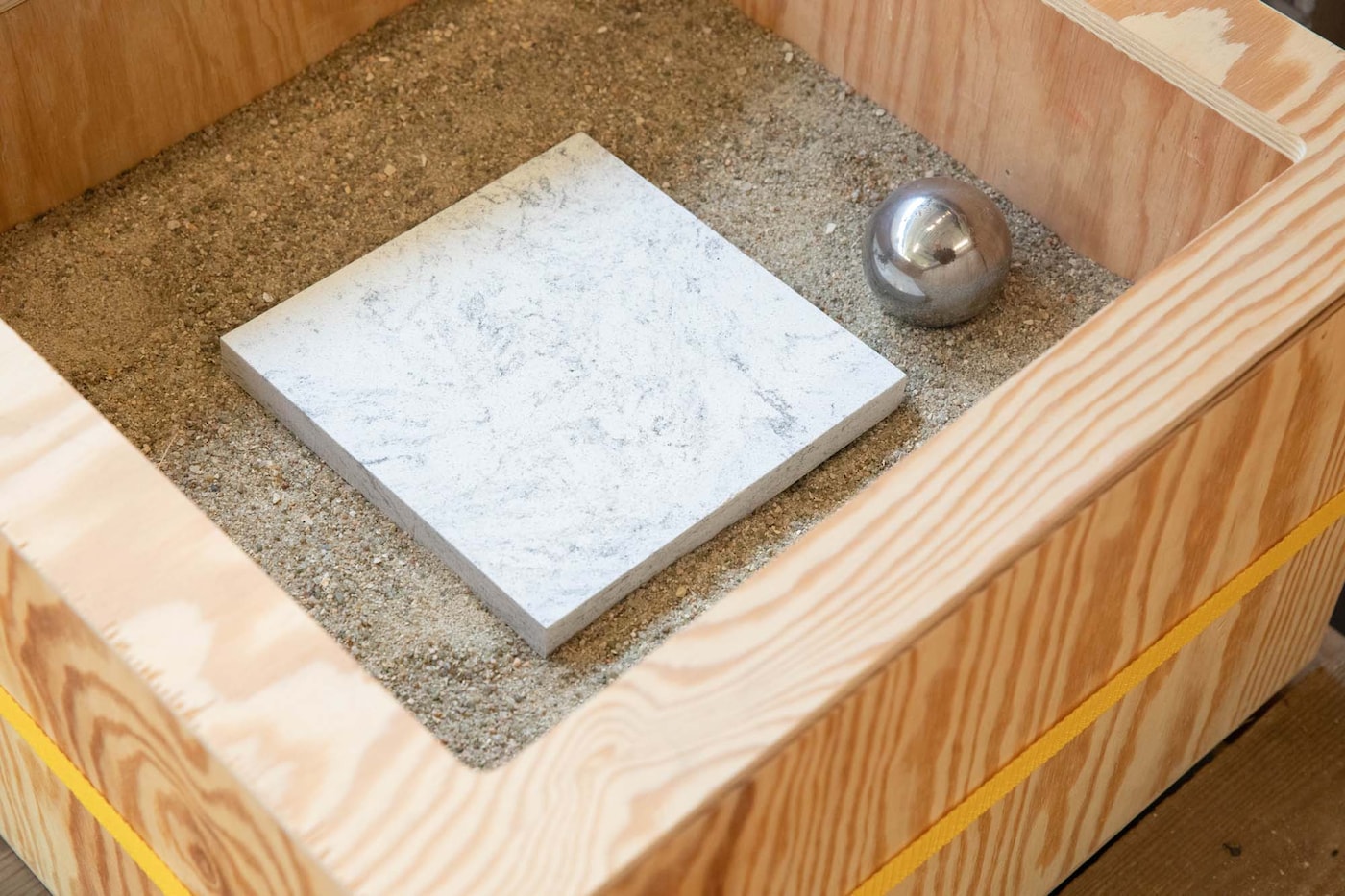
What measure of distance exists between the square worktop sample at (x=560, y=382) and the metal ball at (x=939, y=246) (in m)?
0.07

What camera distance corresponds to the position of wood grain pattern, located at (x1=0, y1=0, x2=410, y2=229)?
1.43 metres

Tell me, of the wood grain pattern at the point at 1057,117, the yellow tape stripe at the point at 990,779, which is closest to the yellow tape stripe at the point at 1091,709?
the yellow tape stripe at the point at 990,779

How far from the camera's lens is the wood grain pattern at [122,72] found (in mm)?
1429

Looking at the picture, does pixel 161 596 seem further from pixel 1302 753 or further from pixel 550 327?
pixel 1302 753

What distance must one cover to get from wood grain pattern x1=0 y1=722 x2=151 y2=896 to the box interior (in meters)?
0.22

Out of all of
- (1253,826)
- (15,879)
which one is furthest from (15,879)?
(1253,826)

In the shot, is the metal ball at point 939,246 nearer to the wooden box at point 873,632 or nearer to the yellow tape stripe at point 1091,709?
the wooden box at point 873,632

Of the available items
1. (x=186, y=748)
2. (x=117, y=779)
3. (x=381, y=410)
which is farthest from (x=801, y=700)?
(x=381, y=410)

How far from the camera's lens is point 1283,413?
1102mm

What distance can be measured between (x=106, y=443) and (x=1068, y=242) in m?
0.87

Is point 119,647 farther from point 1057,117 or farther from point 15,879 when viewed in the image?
point 1057,117

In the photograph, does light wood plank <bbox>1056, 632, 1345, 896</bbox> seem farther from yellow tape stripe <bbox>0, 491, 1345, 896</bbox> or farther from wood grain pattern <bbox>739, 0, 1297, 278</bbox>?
wood grain pattern <bbox>739, 0, 1297, 278</bbox>

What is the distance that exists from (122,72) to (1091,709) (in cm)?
93

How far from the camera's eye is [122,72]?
1494 millimetres
